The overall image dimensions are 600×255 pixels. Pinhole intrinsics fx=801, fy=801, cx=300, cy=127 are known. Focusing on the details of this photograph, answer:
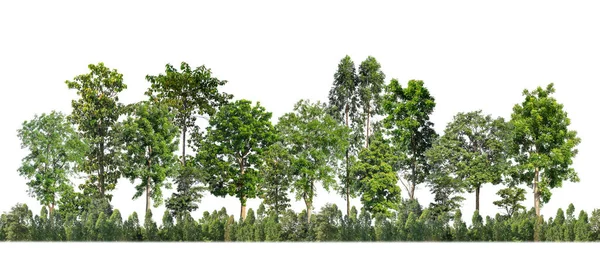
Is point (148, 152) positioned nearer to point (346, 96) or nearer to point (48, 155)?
point (48, 155)

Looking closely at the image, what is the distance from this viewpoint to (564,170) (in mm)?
48438

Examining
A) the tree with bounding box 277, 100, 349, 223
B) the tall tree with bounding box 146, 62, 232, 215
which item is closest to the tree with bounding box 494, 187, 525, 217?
the tree with bounding box 277, 100, 349, 223

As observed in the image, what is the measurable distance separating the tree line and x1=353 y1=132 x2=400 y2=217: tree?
71 mm

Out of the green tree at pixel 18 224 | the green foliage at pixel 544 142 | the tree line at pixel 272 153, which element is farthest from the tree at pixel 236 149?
the green foliage at pixel 544 142

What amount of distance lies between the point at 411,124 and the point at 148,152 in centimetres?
1632

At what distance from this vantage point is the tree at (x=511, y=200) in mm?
47438

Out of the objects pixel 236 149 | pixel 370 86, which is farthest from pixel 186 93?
pixel 370 86

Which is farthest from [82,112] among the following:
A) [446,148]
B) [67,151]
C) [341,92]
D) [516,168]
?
[516,168]

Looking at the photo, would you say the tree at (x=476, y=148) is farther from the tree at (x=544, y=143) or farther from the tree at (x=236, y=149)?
the tree at (x=236, y=149)

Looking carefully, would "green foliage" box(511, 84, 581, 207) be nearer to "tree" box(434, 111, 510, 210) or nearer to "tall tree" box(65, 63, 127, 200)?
"tree" box(434, 111, 510, 210)

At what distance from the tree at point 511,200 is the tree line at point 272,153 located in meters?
0.08

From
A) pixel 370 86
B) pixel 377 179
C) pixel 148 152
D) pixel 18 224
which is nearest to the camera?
pixel 18 224

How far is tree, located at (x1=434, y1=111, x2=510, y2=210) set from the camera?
4784 cm

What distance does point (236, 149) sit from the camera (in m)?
50.5
